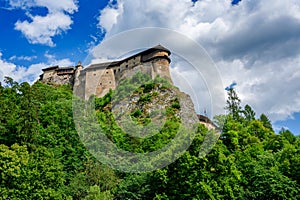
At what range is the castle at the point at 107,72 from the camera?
64562 mm

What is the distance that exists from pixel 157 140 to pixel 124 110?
57.5 feet

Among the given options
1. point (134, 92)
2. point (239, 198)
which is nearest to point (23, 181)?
point (239, 198)

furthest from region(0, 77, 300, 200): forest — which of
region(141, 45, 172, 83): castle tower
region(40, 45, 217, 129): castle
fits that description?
region(40, 45, 217, 129): castle

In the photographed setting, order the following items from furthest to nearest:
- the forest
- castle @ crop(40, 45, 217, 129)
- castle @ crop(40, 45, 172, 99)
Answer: castle @ crop(40, 45, 172, 99), castle @ crop(40, 45, 217, 129), the forest

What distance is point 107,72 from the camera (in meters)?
75.2

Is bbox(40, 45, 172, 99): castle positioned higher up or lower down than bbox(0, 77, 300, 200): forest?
higher up

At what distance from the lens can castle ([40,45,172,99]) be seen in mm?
64562

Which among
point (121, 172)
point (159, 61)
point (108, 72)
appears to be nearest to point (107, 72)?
point (108, 72)

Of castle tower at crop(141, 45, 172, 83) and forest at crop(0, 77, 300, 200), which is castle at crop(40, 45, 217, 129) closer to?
castle tower at crop(141, 45, 172, 83)

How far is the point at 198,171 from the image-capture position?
24156 mm

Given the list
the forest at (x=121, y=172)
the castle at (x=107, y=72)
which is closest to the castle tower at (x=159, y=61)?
the castle at (x=107, y=72)

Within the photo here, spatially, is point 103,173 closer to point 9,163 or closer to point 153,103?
point 9,163

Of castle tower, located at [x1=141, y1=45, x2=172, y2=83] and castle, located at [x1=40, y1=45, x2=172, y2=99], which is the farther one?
castle, located at [x1=40, y1=45, x2=172, y2=99]

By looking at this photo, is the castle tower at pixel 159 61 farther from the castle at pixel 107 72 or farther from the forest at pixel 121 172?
the forest at pixel 121 172
